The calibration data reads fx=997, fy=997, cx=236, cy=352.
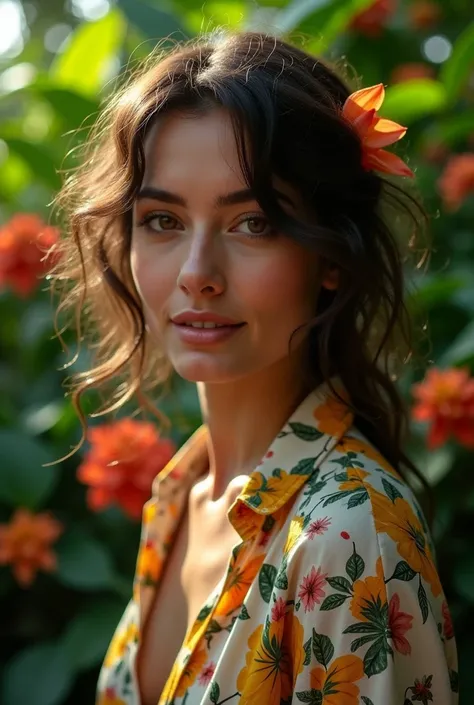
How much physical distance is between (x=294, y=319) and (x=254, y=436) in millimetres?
202

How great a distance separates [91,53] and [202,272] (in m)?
2.45

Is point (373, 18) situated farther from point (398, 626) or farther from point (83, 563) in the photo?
point (398, 626)

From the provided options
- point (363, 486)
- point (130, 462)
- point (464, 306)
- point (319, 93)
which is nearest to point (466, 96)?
point (464, 306)

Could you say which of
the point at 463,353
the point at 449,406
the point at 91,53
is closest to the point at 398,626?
the point at 449,406

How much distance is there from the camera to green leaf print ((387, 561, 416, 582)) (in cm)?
108

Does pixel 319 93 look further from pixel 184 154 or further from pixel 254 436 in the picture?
pixel 254 436

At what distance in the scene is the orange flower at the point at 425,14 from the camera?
9.65 feet

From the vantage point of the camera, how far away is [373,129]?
1262 millimetres

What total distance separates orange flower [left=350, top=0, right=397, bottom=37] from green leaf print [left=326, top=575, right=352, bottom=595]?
215 cm

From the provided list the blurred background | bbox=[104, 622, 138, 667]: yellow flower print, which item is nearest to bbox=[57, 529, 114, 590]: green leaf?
the blurred background

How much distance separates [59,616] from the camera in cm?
228

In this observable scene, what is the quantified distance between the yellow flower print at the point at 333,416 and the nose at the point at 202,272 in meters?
0.23

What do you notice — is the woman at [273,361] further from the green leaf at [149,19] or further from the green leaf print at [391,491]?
the green leaf at [149,19]

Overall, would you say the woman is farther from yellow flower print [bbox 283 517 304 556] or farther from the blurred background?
the blurred background
